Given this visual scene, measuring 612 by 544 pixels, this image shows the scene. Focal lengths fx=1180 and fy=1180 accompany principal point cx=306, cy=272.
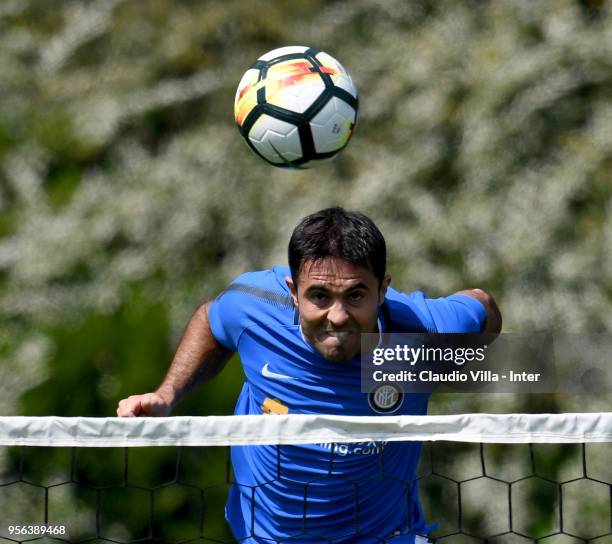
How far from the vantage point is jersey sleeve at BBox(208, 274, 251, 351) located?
15.2 ft

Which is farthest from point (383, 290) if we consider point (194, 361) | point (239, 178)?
point (239, 178)

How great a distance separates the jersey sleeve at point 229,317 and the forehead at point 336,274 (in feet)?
1.82

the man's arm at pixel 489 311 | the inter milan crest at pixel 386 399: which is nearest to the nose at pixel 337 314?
the inter milan crest at pixel 386 399

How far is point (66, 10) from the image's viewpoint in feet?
38.4

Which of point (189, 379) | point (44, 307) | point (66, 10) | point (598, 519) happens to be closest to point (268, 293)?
point (189, 379)

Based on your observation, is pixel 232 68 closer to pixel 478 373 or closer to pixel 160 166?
pixel 160 166

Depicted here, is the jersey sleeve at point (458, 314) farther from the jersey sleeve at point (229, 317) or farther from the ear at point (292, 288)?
the jersey sleeve at point (229, 317)

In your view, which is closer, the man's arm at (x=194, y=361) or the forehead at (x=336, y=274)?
the forehead at (x=336, y=274)

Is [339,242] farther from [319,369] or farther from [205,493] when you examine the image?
[205,493]

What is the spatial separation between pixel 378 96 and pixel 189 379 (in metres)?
→ 5.93

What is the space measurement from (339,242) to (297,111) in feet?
5.31

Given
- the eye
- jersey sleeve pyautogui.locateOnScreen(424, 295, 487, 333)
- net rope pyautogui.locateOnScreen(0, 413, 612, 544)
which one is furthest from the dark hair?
net rope pyautogui.locateOnScreen(0, 413, 612, 544)

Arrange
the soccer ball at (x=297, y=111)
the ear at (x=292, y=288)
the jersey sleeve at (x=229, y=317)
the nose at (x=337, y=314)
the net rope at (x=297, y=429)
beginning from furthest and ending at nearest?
the soccer ball at (x=297, y=111)
the jersey sleeve at (x=229, y=317)
the ear at (x=292, y=288)
the nose at (x=337, y=314)
the net rope at (x=297, y=429)

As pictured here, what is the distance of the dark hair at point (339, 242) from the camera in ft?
13.6
